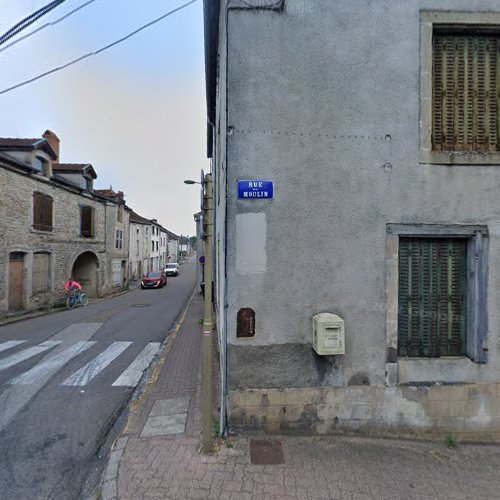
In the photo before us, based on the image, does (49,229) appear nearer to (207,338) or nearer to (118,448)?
(118,448)

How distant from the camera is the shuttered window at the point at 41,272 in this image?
14.5 metres

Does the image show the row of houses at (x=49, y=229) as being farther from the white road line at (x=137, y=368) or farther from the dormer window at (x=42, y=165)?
the white road line at (x=137, y=368)

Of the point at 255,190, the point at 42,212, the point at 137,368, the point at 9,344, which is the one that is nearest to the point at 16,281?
the point at 42,212

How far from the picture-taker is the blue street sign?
12.5 feet

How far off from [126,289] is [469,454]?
2467cm

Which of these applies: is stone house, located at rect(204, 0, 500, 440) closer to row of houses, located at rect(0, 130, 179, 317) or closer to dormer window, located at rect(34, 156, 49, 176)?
row of houses, located at rect(0, 130, 179, 317)

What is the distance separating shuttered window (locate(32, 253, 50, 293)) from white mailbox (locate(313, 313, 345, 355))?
15.3m

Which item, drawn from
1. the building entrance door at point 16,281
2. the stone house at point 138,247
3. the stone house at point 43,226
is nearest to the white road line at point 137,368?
the stone house at point 43,226

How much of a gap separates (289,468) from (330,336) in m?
1.49

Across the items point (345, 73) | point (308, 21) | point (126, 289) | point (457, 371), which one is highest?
point (308, 21)

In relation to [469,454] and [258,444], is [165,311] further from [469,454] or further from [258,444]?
[469,454]

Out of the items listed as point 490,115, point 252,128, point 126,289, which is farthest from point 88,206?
point 490,115

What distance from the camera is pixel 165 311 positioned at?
14125 millimetres

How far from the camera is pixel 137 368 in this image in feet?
21.8
